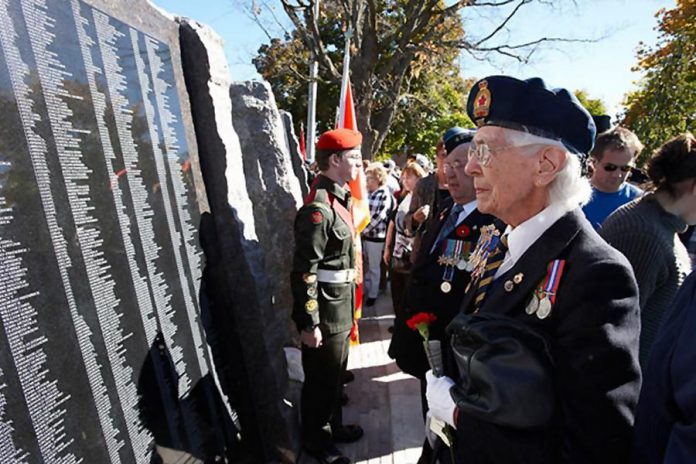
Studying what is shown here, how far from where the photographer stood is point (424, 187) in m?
4.29

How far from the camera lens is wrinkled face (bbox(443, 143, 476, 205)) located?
249 centimetres

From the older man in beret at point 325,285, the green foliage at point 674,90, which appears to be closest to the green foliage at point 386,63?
the green foliage at point 674,90

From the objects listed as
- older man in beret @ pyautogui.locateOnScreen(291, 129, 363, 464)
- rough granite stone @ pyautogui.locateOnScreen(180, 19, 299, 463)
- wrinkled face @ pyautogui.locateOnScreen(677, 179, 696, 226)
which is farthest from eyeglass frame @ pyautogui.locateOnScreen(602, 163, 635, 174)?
rough granite stone @ pyautogui.locateOnScreen(180, 19, 299, 463)

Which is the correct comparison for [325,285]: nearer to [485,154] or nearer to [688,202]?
[485,154]

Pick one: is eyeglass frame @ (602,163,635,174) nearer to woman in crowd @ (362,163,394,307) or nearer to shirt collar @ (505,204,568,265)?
shirt collar @ (505,204,568,265)

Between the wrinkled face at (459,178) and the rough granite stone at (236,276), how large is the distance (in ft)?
3.95

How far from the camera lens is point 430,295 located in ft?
7.80

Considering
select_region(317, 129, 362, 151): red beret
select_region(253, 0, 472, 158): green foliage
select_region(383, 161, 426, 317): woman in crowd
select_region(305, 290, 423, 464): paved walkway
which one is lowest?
select_region(305, 290, 423, 464): paved walkway

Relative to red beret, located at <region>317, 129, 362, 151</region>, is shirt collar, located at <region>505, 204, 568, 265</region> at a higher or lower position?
lower

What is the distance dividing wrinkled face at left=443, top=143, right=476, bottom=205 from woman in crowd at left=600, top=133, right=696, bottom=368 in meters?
0.73

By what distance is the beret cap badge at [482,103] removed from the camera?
1.45 meters

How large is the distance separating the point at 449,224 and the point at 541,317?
1.35m

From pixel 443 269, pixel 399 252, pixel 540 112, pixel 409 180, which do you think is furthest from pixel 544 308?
pixel 409 180

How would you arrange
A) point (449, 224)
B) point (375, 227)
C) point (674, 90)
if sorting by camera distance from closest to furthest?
point (449, 224) < point (375, 227) < point (674, 90)
